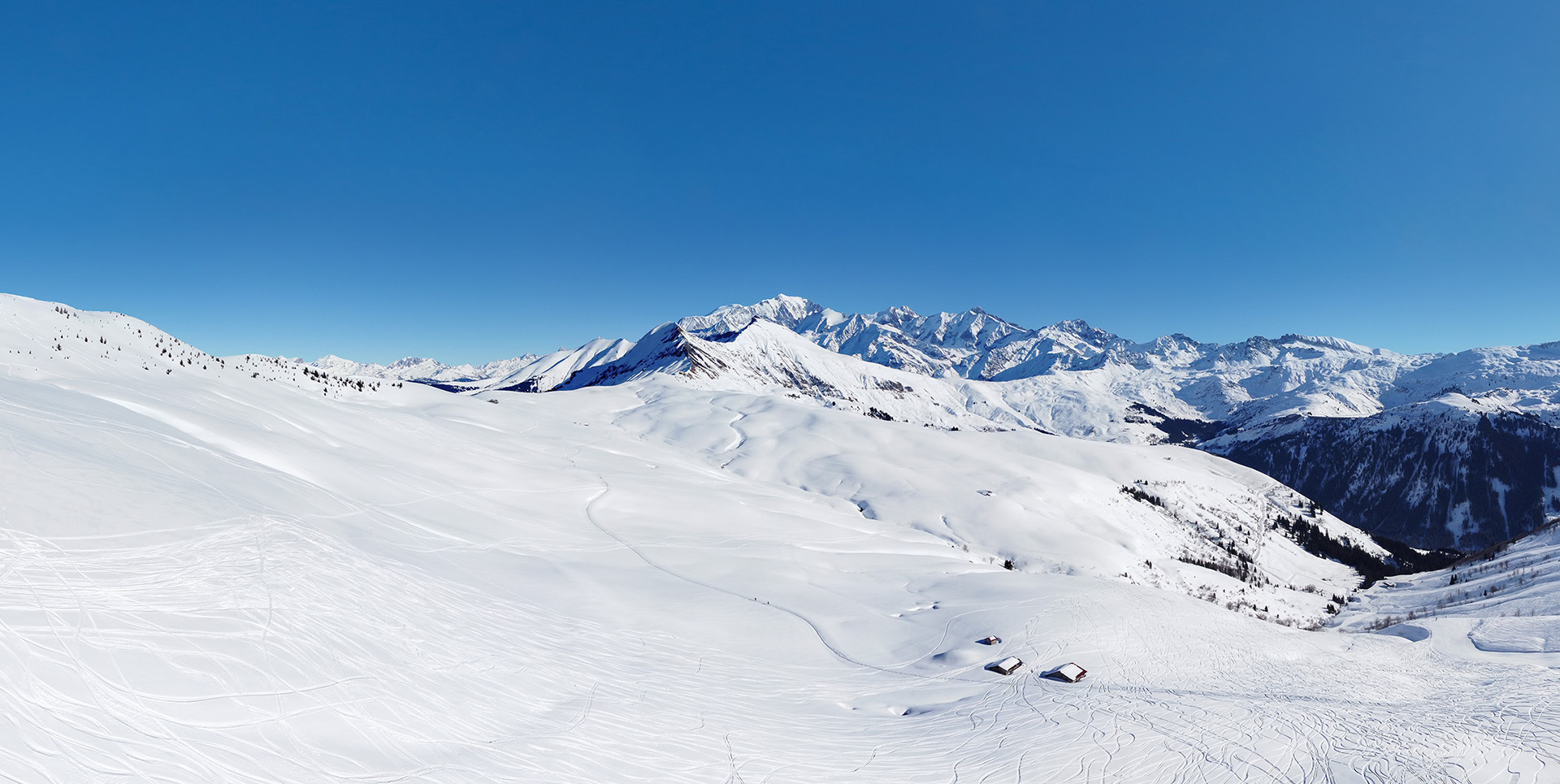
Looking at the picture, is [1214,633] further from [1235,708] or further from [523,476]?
[523,476]

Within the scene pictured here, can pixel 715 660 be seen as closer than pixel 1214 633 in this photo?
Yes

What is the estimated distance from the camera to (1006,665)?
16406 mm

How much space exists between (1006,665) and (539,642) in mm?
12541

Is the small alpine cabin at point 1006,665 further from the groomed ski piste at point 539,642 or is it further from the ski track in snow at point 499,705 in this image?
the ski track in snow at point 499,705

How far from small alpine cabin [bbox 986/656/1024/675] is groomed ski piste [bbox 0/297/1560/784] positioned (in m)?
0.30

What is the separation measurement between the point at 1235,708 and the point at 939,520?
4615cm

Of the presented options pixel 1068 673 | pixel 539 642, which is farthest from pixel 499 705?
pixel 1068 673

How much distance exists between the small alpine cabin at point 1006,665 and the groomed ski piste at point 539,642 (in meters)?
0.30

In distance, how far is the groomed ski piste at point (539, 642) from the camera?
8.11 m

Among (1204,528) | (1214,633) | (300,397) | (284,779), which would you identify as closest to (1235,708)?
(1214,633)

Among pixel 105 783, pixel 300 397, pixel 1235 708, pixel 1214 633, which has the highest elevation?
pixel 300 397

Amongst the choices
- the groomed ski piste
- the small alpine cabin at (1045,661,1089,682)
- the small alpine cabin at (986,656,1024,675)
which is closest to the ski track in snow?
the groomed ski piste

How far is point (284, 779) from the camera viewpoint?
7012mm

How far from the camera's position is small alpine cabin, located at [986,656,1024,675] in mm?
16219
